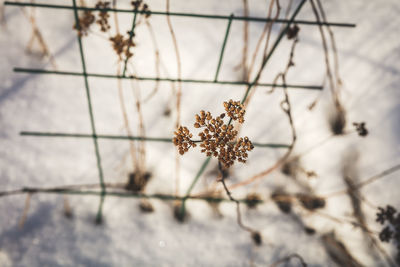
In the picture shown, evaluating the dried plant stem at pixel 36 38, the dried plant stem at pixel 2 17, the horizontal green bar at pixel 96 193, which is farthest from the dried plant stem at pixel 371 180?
the dried plant stem at pixel 2 17

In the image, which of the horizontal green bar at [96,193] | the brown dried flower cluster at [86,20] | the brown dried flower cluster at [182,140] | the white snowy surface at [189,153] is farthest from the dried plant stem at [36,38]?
the brown dried flower cluster at [182,140]

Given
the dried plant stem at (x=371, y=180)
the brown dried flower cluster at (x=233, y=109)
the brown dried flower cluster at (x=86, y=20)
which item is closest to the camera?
the brown dried flower cluster at (x=233, y=109)

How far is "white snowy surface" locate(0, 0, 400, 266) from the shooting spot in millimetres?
1308

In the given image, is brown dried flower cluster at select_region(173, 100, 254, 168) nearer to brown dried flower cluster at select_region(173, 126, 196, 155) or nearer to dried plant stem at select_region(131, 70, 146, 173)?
brown dried flower cluster at select_region(173, 126, 196, 155)

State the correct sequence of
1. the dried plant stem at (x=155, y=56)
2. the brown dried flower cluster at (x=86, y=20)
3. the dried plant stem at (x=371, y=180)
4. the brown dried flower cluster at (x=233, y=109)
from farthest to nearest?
1. the dried plant stem at (x=371, y=180)
2. the dried plant stem at (x=155, y=56)
3. the brown dried flower cluster at (x=86, y=20)
4. the brown dried flower cluster at (x=233, y=109)

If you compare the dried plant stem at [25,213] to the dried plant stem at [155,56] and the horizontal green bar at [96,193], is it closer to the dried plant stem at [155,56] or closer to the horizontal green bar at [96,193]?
the horizontal green bar at [96,193]

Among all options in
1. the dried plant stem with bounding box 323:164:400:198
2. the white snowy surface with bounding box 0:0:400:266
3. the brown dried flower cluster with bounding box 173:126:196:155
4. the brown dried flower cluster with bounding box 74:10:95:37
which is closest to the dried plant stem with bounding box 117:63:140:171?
the white snowy surface with bounding box 0:0:400:266

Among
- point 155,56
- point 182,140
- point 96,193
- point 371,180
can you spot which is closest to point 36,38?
point 155,56

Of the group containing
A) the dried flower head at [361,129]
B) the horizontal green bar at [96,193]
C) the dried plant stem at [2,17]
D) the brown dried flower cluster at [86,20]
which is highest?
the dried plant stem at [2,17]

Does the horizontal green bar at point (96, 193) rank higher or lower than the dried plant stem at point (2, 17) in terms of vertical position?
lower

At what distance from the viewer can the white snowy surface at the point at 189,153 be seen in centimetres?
131

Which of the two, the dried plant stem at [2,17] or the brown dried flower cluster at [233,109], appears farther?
the dried plant stem at [2,17]

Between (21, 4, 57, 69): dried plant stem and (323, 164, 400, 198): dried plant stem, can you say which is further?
(323, 164, 400, 198): dried plant stem

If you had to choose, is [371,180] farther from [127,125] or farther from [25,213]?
[25,213]
